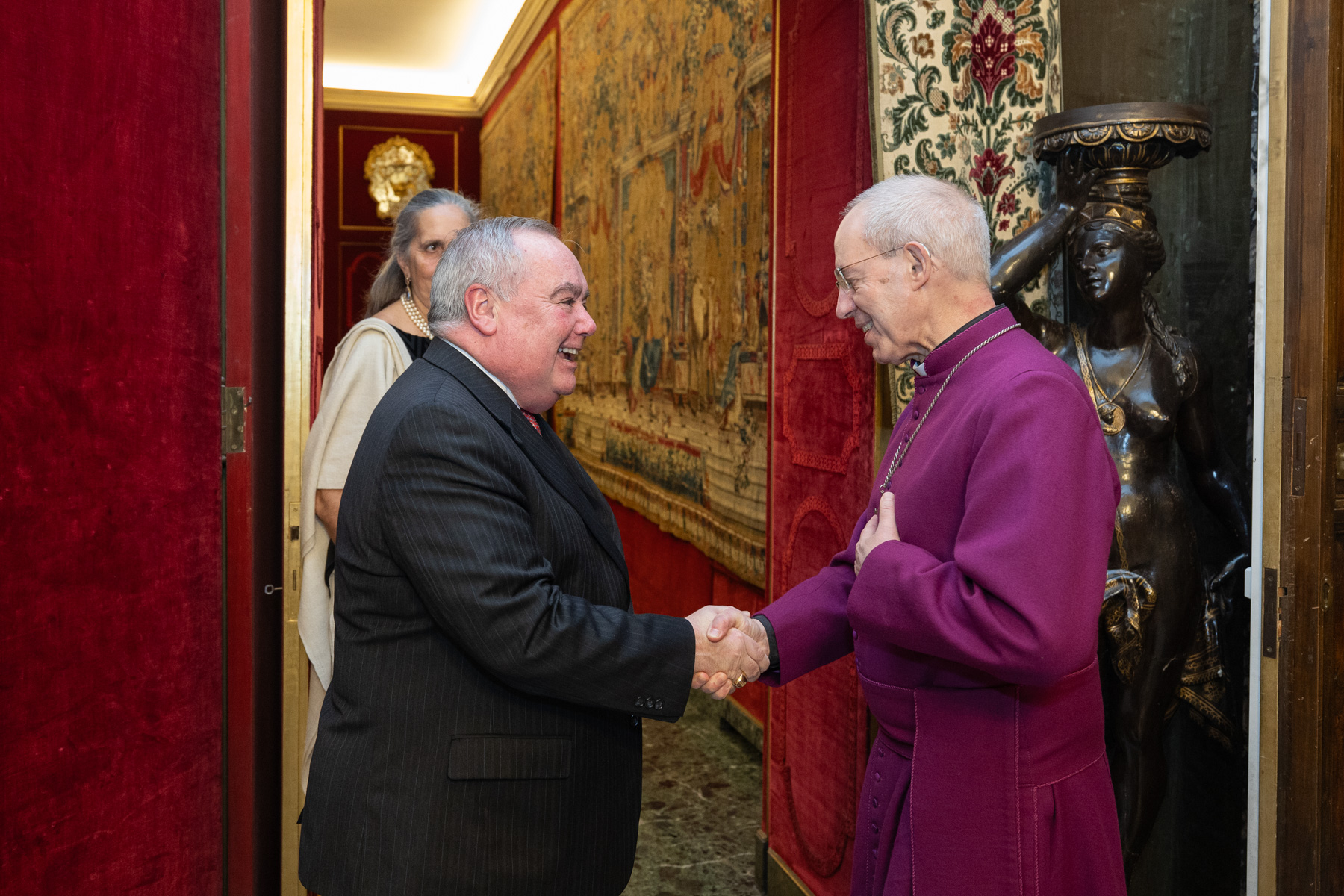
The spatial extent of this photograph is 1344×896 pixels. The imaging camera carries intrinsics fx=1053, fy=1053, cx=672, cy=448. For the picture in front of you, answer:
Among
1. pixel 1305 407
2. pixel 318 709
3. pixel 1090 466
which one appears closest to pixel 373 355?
pixel 318 709

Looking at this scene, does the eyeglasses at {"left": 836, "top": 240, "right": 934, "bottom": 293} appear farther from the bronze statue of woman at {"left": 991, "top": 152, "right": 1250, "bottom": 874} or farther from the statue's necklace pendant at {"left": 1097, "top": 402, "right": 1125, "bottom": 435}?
the statue's necklace pendant at {"left": 1097, "top": 402, "right": 1125, "bottom": 435}

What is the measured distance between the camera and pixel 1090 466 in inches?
62.6

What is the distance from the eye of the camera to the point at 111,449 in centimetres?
195

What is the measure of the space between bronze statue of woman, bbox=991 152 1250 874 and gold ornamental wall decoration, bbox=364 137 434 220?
11.7 meters

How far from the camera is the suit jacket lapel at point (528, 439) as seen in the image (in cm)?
176

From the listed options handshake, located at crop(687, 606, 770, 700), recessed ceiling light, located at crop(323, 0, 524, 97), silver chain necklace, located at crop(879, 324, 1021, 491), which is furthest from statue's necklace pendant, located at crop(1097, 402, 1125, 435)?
recessed ceiling light, located at crop(323, 0, 524, 97)

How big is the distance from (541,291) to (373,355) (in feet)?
3.00

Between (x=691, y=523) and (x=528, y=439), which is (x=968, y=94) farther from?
(x=691, y=523)

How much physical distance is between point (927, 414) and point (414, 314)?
58.6 inches

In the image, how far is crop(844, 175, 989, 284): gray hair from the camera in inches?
69.5

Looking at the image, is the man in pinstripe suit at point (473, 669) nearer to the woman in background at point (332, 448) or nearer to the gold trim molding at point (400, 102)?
the woman in background at point (332, 448)

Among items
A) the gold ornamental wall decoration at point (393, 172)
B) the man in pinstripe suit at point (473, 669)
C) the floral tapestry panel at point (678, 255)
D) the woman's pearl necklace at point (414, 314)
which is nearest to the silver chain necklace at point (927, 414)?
the man in pinstripe suit at point (473, 669)

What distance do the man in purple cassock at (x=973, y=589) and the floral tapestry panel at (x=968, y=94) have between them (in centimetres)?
87

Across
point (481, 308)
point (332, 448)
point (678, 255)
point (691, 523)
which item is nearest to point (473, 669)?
point (481, 308)
